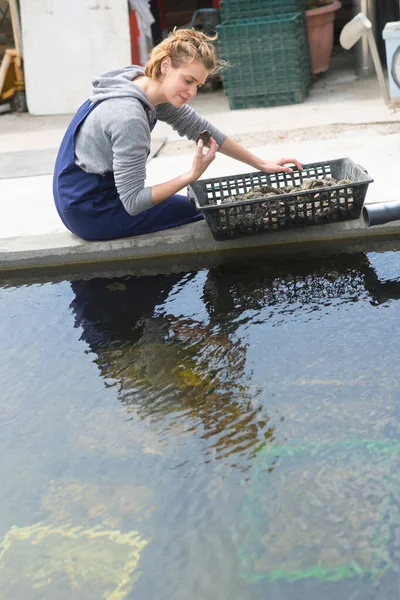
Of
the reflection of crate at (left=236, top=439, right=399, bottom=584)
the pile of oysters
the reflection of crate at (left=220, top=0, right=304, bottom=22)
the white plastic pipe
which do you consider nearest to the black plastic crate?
the pile of oysters

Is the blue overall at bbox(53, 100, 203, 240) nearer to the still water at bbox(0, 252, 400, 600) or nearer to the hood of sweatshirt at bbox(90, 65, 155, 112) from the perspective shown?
the hood of sweatshirt at bbox(90, 65, 155, 112)

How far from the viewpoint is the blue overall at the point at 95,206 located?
4266mm

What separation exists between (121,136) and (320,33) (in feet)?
16.9

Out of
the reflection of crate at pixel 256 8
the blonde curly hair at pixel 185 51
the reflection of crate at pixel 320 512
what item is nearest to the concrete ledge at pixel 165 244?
the blonde curly hair at pixel 185 51

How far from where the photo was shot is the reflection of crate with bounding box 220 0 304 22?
770cm

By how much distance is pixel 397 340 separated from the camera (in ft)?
11.2

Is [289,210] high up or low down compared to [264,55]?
down

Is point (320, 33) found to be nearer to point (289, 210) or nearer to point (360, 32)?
point (360, 32)

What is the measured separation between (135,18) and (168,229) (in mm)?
4756

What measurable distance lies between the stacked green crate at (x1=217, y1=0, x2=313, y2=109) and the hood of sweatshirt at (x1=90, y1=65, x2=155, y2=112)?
3570mm

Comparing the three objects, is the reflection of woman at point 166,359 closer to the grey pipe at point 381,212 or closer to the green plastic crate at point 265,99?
the grey pipe at point 381,212

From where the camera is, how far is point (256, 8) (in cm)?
772

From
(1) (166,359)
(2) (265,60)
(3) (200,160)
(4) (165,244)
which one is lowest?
(1) (166,359)

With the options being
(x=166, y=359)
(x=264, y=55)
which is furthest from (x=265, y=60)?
(x=166, y=359)
